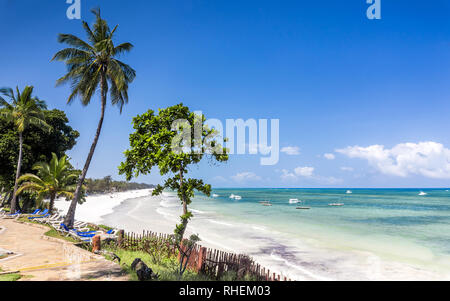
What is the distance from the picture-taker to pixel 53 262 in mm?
8250

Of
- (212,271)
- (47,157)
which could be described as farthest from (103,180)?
(212,271)

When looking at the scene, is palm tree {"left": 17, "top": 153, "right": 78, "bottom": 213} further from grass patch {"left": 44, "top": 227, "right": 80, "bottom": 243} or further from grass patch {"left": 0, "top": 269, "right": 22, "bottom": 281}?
grass patch {"left": 0, "top": 269, "right": 22, "bottom": 281}

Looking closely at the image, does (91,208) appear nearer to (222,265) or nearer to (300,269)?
(300,269)

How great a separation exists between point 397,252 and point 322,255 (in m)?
6.75

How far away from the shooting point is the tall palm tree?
14.6m

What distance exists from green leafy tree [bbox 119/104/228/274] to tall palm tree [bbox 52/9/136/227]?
4.70m

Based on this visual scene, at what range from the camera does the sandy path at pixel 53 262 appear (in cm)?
696

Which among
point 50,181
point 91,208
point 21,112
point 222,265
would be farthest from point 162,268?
point 91,208

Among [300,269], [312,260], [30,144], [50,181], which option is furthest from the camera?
[30,144]

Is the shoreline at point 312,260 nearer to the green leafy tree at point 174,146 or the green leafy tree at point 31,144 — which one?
the green leafy tree at point 174,146

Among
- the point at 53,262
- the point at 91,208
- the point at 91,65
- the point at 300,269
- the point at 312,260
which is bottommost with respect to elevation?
the point at 91,208

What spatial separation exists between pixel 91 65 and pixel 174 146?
8.81m

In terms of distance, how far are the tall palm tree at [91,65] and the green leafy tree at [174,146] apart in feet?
15.4

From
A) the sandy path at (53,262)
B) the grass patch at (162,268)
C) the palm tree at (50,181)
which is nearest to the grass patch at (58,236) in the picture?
the sandy path at (53,262)
